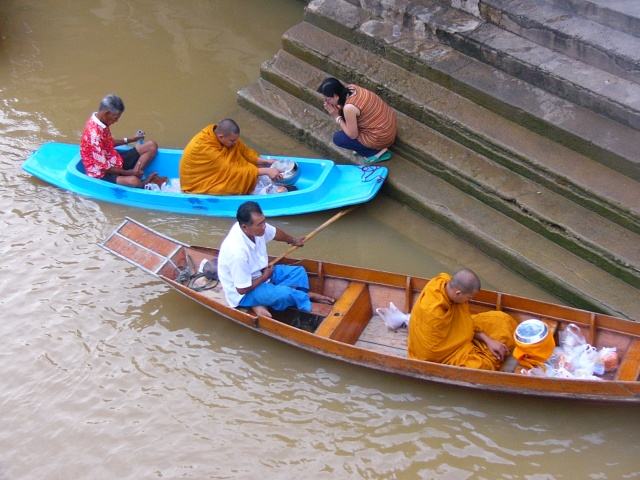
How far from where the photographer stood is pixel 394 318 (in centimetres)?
594

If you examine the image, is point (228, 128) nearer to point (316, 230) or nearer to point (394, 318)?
point (316, 230)

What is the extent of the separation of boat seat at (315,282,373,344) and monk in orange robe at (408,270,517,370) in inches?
22.7

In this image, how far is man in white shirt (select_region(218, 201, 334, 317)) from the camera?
223 inches

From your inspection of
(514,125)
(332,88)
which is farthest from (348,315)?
(514,125)

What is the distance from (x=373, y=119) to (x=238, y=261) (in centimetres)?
242

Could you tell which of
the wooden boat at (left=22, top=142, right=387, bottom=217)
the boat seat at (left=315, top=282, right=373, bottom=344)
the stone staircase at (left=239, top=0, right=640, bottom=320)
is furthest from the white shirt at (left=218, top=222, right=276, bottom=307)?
the stone staircase at (left=239, top=0, right=640, bottom=320)

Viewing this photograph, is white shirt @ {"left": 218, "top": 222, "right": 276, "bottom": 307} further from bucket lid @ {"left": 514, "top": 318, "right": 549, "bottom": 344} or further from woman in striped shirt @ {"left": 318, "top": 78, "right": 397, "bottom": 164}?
bucket lid @ {"left": 514, "top": 318, "right": 549, "bottom": 344}

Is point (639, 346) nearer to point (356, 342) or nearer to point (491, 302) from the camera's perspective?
point (491, 302)

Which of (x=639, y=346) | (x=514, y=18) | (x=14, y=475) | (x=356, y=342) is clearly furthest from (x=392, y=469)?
(x=514, y=18)

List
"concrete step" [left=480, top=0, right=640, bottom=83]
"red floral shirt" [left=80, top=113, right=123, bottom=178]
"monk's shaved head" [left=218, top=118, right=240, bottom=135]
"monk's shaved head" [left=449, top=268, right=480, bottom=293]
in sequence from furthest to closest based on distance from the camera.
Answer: "red floral shirt" [left=80, top=113, right=123, bottom=178] < "monk's shaved head" [left=218, top=118, right=240, bottom=135] < "concrete step" [left=480, top=0, right=640, bottom=83] < "monk's shaved head" [left=449, top=268, right=480, bottom=293]

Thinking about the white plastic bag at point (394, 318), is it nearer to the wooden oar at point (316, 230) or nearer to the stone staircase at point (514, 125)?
the wooden oar at point (316, 230)

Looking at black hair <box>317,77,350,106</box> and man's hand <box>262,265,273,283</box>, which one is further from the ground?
black hair <box>317,77,350,106</box>

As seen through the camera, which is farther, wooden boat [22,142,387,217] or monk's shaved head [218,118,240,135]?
wooden boat [22,142,387,217]

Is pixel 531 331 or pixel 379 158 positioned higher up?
pixel 379 158
